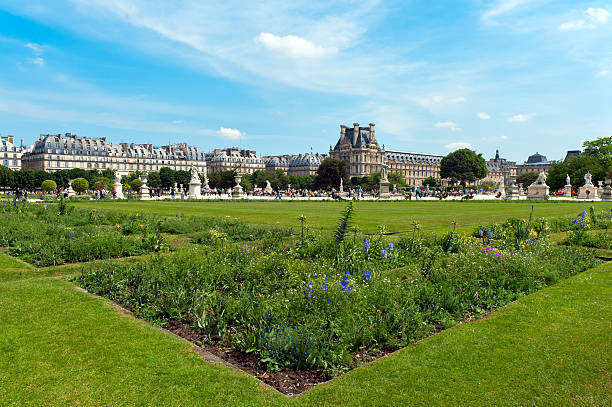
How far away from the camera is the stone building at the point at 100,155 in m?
127

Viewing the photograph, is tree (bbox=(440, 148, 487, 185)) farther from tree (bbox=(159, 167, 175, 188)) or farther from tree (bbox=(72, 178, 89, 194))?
tree (bbox=(72, 178, 89, 194))

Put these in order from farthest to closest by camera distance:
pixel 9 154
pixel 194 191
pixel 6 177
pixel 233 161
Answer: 1. pixel 233 161
2. pixel 9 154
3. pixel 6 177
4. pixel 194 191

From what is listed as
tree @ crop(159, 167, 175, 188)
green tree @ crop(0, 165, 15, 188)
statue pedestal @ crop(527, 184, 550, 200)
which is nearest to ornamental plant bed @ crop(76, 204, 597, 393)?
statue pedestal @ crop(527, 184, 550, 200)

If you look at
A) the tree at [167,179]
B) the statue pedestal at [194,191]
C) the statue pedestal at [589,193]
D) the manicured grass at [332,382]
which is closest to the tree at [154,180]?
the tree at [167,179]

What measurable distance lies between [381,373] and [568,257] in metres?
8.57

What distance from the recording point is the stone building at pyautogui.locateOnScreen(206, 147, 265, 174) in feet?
572

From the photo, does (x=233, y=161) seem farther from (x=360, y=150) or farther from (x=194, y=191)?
(x=194, y=191)

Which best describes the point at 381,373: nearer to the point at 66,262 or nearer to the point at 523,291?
the point at 523,291

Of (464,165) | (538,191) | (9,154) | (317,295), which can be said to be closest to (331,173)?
(464,165)

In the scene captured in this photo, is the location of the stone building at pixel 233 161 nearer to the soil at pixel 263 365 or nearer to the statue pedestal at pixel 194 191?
the statue pedestal at pixel 194 191

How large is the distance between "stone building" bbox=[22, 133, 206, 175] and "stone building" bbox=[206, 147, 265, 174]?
1070 cm

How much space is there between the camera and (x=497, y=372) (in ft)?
16.6

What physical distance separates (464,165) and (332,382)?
13725 cm

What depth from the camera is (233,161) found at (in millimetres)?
176625
